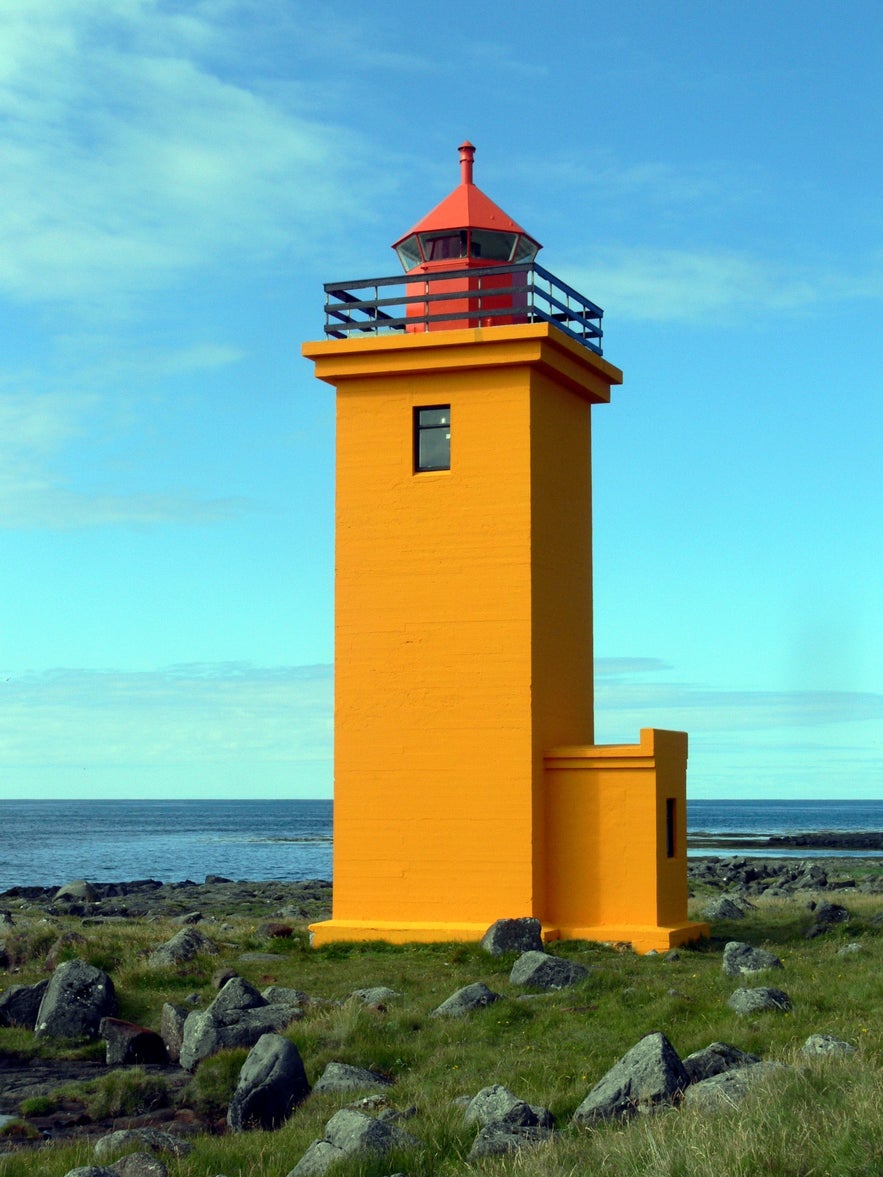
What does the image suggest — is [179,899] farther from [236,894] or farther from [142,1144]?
[142,1144]

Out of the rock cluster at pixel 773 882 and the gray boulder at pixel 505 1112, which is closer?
the gray boulder at pixel 505 1112

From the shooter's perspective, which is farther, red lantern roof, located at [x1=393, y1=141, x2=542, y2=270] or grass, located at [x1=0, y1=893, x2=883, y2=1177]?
red lantern roof, located at [x1=393, y1=141, x2=542, y2=270]

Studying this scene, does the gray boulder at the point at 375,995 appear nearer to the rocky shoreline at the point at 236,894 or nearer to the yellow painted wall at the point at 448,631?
the yellow painted wall at the point at 448,631

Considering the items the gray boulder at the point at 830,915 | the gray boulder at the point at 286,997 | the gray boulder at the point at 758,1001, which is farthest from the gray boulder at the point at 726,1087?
the gray boulder at the point at 830,915

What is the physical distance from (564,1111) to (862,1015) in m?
3.35

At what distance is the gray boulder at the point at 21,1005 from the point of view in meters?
14.0

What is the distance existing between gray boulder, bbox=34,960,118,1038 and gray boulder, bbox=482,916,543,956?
181 inches

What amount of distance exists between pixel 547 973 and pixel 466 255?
9.87 meters

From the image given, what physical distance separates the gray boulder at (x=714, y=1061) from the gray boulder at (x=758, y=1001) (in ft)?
5.60

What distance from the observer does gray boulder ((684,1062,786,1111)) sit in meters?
8.14

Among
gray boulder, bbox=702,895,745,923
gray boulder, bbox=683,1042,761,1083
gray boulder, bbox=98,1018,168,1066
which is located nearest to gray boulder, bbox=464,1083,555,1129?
gray boulder, bbox=683,1042,761,1083

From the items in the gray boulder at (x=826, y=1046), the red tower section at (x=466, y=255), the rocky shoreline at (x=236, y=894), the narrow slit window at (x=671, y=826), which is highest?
the red tower section at (x=466, y=255)

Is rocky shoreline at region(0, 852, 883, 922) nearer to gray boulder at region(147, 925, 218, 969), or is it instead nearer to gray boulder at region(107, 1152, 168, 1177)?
gray boulder at region(147, 925, 218, 969)

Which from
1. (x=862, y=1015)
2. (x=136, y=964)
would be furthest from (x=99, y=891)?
(x=862, y=1015)
